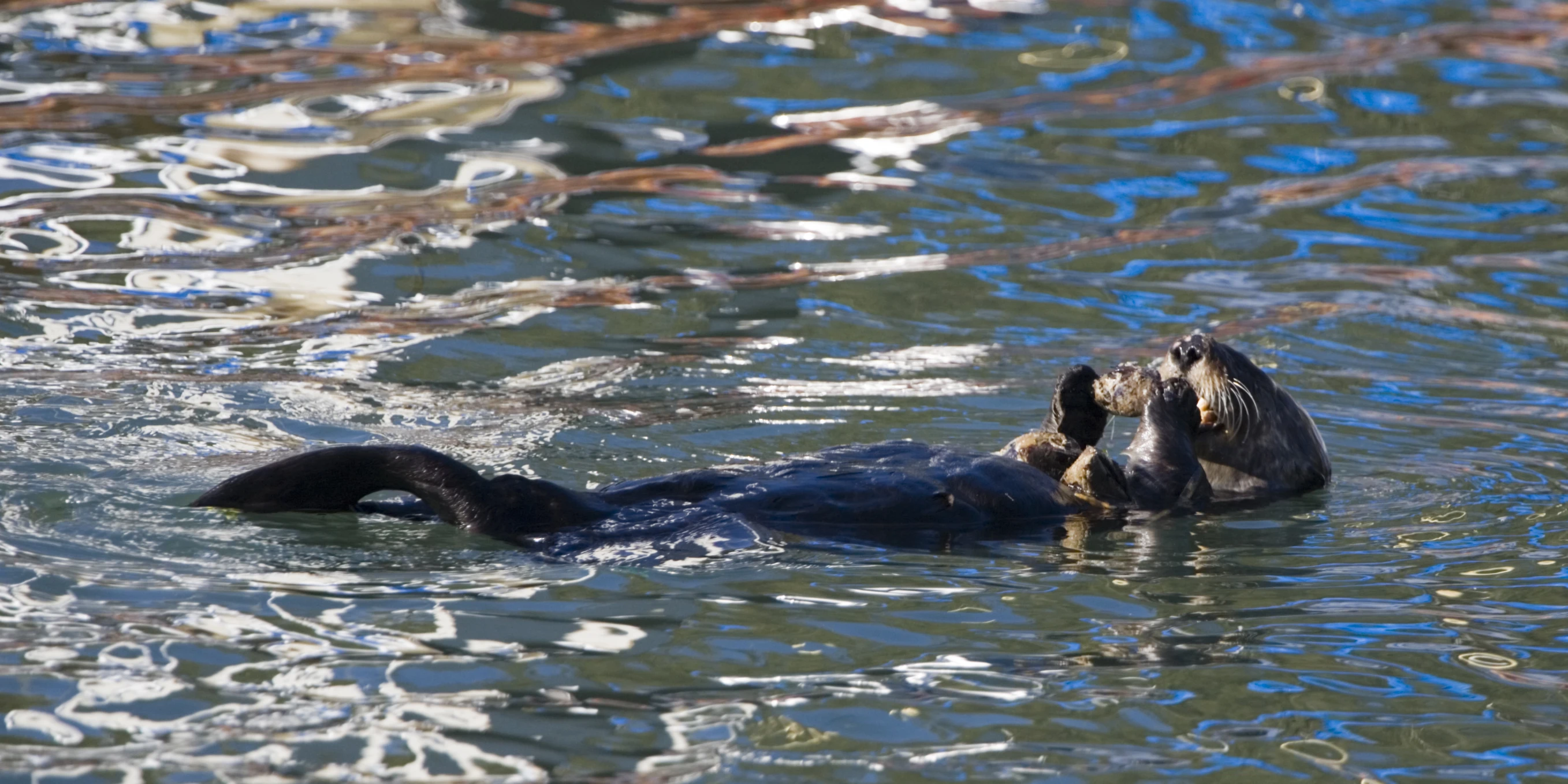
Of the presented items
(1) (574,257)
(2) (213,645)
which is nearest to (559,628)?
(2) (213,645)

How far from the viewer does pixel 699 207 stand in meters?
9.01

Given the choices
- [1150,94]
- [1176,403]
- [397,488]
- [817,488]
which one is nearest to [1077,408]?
[1176,403]

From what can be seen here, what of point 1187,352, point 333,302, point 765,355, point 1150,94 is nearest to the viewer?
point 1187,352

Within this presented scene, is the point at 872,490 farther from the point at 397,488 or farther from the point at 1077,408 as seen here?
the point at 397,488

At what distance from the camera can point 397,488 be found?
4039 mm

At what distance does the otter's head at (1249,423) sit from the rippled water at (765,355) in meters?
0.13

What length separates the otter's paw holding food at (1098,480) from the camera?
4.75 meters

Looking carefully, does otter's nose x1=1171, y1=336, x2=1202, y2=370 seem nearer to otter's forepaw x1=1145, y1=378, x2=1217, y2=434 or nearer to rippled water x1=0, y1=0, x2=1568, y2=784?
otter's forepaw x1=1145, y1=378, x2=1217, y2=434

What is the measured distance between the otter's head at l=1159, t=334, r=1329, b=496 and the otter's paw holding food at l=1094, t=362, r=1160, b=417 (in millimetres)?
265

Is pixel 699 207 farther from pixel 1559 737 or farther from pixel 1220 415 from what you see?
pixel 1559 737

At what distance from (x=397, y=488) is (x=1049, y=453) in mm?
2008

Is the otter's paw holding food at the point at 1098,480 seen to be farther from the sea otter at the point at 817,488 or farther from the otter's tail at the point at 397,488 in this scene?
the otter's tail at the point at 397,488

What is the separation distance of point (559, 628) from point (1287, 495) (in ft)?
8.77

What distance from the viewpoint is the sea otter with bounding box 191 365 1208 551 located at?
13.1 ft
